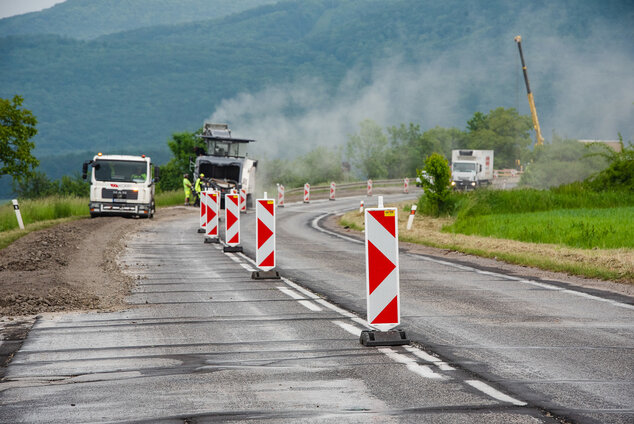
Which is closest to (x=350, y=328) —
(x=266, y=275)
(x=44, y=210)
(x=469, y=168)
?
(x=266, y=275)

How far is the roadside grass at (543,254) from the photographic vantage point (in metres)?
15.0

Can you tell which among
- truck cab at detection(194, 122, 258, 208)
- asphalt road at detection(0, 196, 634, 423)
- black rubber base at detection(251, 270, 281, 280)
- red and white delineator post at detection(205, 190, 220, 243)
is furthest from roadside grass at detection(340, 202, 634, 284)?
truck cab at detection(194, 122, 258, 208)

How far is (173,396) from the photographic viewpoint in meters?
5.77

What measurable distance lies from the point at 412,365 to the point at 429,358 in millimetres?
334

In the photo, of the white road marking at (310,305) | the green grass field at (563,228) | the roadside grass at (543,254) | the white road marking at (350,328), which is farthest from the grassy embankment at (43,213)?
the white road marking at (350,328)

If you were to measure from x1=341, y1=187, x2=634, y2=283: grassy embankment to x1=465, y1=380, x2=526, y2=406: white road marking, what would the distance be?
8.72 metres

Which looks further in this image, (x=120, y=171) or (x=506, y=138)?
(x=506, y=138)

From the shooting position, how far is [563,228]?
2300 cm

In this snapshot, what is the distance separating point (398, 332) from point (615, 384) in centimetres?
235

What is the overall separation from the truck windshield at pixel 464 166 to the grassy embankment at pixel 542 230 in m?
25.3

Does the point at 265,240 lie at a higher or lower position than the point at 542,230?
higher

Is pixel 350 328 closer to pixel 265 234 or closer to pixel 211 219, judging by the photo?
pixel 265 234

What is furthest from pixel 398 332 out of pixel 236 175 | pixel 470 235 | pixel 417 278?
pixel 236 175

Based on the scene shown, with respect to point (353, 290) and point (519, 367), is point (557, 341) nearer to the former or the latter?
point (519, 367)
